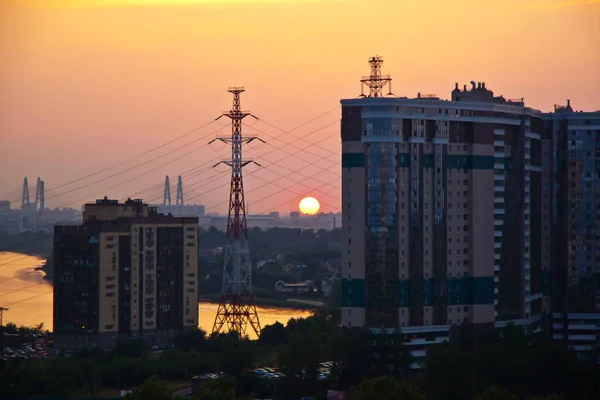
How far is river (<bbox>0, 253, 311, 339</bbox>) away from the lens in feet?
74.9

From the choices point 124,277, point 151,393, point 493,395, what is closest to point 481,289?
point 493,395

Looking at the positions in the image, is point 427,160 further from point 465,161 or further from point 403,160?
point 465,161

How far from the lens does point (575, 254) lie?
16.5 metres

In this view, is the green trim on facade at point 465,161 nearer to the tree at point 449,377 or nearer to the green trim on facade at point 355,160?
the green trim on facade at point 355,160

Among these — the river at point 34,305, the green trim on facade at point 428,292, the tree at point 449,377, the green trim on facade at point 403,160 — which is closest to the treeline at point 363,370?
the tree at point 449,377

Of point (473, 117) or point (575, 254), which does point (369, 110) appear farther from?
point (575, 254)

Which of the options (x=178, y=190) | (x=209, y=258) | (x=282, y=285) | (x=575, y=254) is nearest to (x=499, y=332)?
(x=575, y=254)

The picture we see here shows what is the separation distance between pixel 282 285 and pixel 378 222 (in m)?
15.0

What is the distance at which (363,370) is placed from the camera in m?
13.7

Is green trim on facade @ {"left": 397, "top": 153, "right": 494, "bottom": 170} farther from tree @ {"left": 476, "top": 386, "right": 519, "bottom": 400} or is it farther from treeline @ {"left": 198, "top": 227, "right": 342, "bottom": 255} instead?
treeline @ {"left": 198, "top": 227, "right": 342, "bottom": 255}

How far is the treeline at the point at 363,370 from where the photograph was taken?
12.8m

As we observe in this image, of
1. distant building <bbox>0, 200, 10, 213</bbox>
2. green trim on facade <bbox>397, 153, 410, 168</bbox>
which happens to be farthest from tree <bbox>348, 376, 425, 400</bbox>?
distant building <bbox>0, 200, 10, 213</bbox>

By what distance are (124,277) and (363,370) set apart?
5899mm

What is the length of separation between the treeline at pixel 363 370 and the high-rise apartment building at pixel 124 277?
10.1 feet
